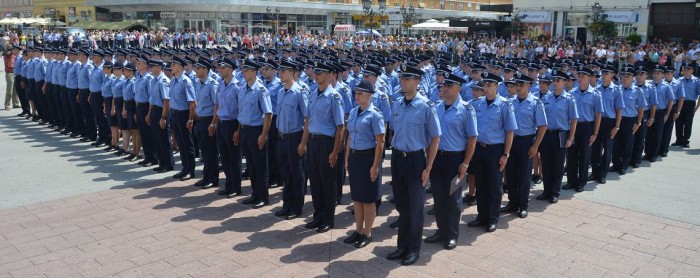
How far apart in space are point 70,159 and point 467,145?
753 centimetres

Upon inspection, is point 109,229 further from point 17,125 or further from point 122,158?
point 17,125

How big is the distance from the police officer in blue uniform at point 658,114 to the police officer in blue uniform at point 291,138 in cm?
692

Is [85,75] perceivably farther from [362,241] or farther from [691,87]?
[691,87]

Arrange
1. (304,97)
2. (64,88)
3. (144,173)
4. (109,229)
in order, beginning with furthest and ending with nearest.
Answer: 1. (64,88)
2. (144,173)
3. (304,97)
4. (109,229)

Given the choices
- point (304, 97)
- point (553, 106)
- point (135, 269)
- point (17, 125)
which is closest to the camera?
point (135, 269)

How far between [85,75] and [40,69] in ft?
8.59

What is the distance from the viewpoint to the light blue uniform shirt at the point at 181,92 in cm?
879

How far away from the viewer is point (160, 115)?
9.35 meters

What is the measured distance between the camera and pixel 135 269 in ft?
17.9

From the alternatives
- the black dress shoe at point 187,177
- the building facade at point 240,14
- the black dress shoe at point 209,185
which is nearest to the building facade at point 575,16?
the building facade at point 240,14

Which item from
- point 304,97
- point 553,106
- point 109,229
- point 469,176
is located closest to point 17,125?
point 109,229

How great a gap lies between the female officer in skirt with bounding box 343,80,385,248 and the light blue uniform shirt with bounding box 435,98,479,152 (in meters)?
0.74

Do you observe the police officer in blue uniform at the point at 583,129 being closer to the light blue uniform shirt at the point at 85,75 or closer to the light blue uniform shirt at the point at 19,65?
the light blue uniform shirt at the point at 85,75

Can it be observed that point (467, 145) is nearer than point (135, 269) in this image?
No
